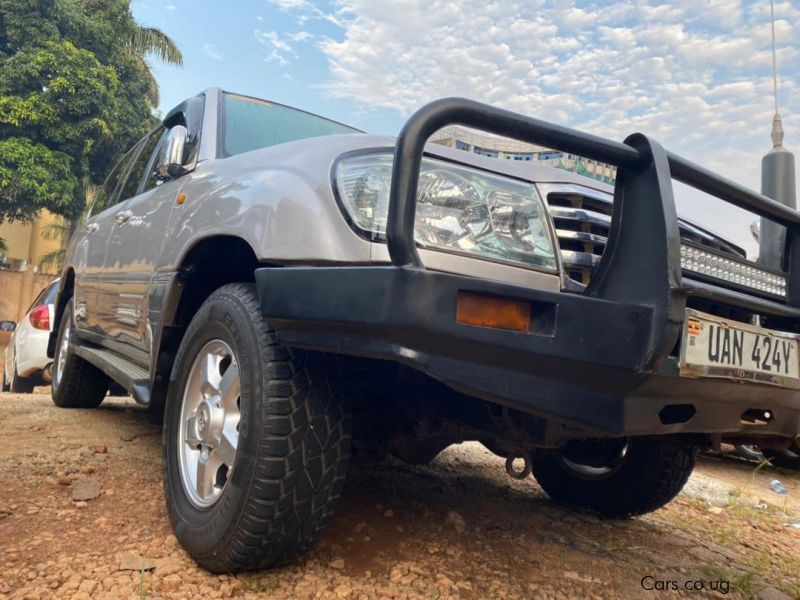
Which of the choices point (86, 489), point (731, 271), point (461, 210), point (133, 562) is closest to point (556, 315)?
point (461, 210)

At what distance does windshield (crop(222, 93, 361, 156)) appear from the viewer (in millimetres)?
2809

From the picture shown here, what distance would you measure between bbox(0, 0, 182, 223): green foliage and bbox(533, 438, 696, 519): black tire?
1540 cm

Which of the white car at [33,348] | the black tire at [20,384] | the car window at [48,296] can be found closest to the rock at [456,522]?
the white car at [33,348]

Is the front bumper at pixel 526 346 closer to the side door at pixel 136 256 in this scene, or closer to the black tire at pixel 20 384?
the side door at pixel 136 256

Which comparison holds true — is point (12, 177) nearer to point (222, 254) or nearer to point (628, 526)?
point (222, 254)

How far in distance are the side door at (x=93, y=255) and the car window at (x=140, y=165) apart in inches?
5.8

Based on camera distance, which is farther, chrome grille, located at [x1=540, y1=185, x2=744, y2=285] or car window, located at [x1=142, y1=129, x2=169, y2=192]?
car window, located at [x1=142, y1=129, x2=169, y2=192]

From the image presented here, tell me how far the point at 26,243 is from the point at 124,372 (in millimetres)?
24236

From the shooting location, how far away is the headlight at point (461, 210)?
1.64m

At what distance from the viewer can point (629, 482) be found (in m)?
2.86

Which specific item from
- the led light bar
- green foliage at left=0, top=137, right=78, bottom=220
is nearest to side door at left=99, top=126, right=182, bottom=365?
the led light bar

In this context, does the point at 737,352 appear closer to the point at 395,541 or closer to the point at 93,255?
the point at 395,541

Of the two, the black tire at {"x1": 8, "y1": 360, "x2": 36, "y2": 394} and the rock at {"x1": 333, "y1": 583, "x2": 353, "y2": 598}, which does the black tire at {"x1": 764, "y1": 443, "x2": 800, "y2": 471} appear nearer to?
the rock at {"x1": 333, "y1": 583, "x2": 353, "y2": 598}

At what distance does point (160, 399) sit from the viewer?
251 centimetres
